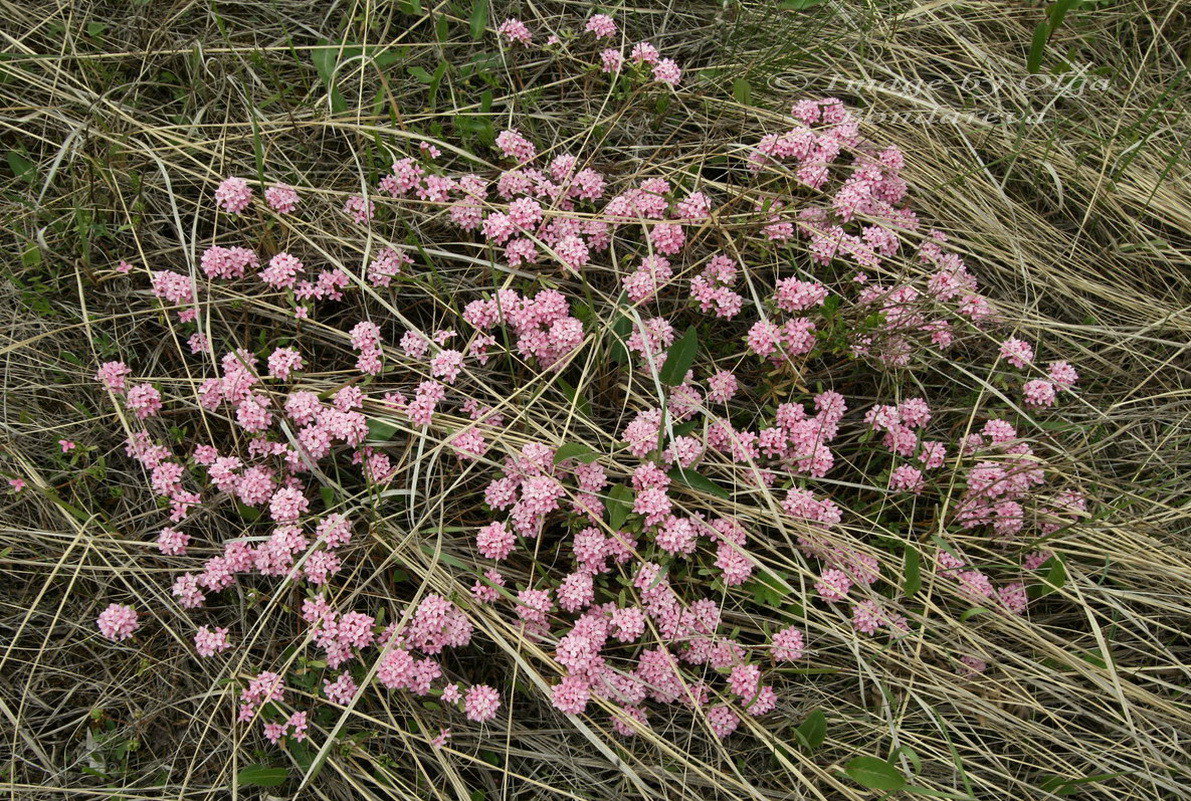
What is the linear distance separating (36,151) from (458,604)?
249cm

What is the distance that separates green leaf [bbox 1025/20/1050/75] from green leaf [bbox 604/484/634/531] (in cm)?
279

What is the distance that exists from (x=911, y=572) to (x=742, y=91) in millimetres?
2003

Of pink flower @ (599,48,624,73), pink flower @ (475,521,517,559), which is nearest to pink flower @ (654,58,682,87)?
pink flower @ (599,48,624,73)

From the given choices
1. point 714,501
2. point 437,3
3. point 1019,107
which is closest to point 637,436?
point 714,501

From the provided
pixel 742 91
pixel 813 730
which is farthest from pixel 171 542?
pixel 742 91

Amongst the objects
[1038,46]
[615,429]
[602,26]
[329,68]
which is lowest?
[615,429]

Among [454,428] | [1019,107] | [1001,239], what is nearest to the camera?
[454,428]

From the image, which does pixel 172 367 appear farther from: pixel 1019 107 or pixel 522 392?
pixel 1019 107

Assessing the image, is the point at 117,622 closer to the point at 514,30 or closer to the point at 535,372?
the point at 535,372

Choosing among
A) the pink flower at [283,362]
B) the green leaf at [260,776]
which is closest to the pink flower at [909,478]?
the pink flower at [283,362]

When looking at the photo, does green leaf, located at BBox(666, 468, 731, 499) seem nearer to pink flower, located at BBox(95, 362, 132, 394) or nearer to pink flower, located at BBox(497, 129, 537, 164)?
pink flower, located at BBox(497, 129, 537, 164)

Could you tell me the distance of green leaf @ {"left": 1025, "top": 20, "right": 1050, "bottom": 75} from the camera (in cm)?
385

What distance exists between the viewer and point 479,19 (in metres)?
3.58

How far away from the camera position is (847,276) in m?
3.37
